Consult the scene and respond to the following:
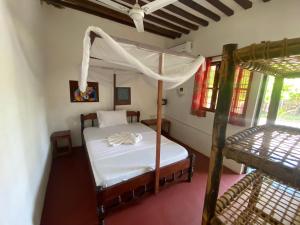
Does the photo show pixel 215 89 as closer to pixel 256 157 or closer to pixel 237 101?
pixel 237 101

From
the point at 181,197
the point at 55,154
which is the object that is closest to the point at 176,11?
the point at 181,197

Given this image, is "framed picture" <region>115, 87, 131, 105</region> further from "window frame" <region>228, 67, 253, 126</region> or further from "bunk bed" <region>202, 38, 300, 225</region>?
"bunk bed" <region>202, 38, 300, 225</region>

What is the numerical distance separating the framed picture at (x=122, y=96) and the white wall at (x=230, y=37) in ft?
3.96

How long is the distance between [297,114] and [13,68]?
126 inches

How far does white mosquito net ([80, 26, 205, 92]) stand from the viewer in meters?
1.22

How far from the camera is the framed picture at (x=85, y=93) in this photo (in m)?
3.05

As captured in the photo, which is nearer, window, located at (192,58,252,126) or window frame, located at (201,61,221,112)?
window, located at (192,58,252,126)

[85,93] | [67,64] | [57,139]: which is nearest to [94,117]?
[85,93]

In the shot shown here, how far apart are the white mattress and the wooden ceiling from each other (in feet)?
7.42

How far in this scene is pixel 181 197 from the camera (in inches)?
77.2

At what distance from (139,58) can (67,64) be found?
206 cm

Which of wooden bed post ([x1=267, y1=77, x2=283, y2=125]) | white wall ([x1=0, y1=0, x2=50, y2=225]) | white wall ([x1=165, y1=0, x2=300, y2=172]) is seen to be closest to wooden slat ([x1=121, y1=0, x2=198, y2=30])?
white wall ([x1=165, y1=0, x2=300, y2=172])

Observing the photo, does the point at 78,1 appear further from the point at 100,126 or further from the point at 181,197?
the point at 181,197

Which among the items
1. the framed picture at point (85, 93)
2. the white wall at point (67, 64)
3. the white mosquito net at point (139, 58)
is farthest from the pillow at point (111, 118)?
the white mosquito net at point (139, 58)
